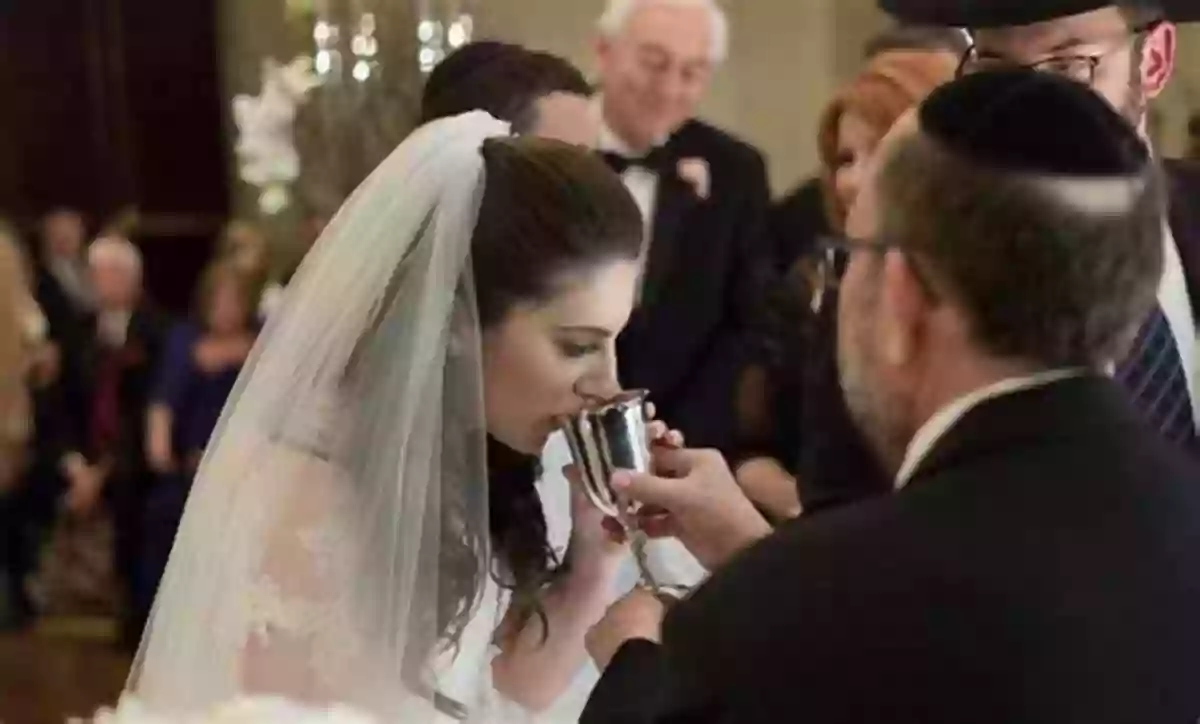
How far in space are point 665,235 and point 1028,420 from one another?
184 centimetres

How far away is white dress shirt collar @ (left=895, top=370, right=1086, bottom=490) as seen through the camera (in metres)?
1.21

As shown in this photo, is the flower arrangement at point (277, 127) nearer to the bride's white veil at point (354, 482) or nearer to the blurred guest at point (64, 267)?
the blurred guest at point (64, 267)

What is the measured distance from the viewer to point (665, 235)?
3010mm

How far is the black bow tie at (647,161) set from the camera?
2.99 meters

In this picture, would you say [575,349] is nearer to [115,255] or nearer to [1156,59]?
[1156,59]

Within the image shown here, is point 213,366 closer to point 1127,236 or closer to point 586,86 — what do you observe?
point 586,86

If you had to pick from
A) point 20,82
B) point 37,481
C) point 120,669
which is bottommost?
point 120,669

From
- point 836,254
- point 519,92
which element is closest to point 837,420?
point 836,254

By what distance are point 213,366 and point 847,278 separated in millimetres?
Result: 3468

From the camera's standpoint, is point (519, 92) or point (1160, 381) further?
point (519, 92)

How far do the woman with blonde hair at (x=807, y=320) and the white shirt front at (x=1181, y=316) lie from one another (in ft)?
1.11

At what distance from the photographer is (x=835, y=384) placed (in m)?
1.81

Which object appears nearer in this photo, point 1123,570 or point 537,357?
point 1123,570

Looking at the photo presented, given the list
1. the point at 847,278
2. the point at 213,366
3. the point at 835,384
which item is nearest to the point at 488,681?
the point at 835,384
